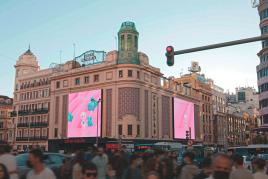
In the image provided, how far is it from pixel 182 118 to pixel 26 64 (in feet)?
112

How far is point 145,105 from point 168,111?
8447mm

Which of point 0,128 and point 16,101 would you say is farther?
point 0,128

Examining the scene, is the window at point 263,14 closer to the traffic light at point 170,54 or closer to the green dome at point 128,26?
the green dome at point 128,26

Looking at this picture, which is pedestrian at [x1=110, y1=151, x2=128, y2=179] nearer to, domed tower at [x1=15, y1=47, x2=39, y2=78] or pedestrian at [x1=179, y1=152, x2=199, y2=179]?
pedestrian at [x1=179, y1=152, x2=199, y2=179]

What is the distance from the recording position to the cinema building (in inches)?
2112

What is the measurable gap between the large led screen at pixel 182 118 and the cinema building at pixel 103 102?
0.62ft

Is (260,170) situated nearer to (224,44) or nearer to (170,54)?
(224,44)

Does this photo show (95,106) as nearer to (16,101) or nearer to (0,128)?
(16,101)

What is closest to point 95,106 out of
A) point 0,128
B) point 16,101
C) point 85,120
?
point 85,120

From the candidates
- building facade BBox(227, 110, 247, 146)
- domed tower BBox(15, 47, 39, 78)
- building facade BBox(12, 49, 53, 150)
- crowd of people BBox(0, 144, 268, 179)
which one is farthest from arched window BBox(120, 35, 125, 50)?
building facade BBox(227, 110, 247, 146)

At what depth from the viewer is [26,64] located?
74.9m

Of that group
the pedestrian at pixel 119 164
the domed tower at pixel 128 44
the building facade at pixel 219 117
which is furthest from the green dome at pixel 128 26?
the pedestrian at pixel 119 164

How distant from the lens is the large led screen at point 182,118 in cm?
6444

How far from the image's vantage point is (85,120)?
57250 mm
